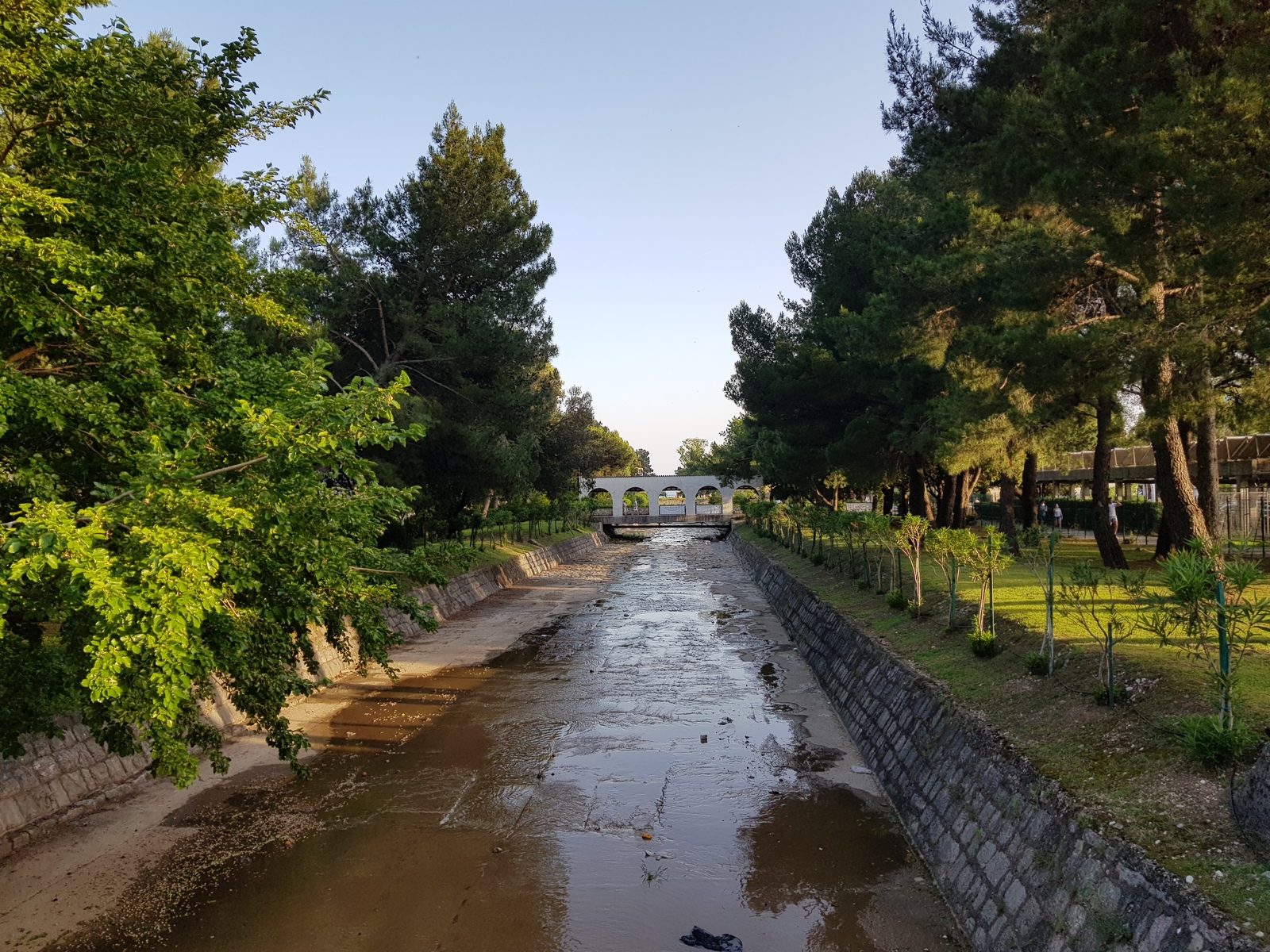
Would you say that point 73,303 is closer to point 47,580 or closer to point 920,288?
point 47,580

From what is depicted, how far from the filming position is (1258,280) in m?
9.83

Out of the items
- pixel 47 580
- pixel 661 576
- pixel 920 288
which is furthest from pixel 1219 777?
pixel 661 576

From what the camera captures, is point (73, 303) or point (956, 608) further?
point (956, 608)

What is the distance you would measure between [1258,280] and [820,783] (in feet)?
26.0

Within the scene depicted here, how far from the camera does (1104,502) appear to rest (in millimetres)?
16672

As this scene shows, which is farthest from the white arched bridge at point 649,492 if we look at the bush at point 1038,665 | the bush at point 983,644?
the bush at point 1038,665

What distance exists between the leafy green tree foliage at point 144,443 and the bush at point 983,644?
6.64 metres

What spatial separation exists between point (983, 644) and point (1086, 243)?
605cm

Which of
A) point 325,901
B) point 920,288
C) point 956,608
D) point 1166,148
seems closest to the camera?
point 325,901

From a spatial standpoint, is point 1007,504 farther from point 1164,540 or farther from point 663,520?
point 663,520

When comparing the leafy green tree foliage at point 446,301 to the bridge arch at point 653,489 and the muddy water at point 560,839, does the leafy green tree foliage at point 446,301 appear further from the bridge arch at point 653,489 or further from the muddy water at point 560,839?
the bridge arch at point 653,489

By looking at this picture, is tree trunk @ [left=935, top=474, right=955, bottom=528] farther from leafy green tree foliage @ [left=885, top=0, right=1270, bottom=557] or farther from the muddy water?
the muddy water

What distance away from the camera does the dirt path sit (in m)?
6.61

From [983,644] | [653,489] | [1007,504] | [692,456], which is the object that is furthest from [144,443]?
[692,456]
